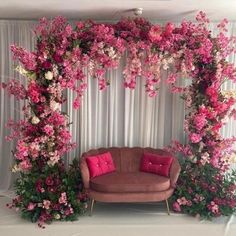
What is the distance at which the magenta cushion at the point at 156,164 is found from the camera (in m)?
4.05

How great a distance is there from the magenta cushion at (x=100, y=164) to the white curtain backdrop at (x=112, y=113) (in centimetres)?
42

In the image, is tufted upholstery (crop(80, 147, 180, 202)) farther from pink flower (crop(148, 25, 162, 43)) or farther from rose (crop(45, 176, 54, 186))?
pink flower (crop(148, 25, 162, 43))

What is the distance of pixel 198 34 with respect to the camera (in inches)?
149

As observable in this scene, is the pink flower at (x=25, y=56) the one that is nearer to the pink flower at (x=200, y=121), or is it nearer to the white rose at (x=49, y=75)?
the white rose at (x=49, y=75)

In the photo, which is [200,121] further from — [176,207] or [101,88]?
[101,88]

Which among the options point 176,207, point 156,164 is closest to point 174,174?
point 156,164

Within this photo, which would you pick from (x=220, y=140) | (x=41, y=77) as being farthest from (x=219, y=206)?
(x=41, y=77)

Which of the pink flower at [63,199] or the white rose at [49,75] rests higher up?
the white rose at [49,75]

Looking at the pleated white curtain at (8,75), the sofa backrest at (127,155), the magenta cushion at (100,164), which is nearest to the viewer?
the magenta cushion at (100,164)

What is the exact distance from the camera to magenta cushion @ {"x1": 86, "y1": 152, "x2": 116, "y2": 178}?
3.95 metres

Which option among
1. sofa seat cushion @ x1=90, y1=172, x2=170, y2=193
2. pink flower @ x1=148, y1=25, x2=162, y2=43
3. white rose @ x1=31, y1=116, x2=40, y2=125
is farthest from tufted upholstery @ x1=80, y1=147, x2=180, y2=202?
pink flower @ x1=148, y1=25, x2=162, y2=43

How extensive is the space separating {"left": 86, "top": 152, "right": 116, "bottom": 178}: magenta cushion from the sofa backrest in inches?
3.7

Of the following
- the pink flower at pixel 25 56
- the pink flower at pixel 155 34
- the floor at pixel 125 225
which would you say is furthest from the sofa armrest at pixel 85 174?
the pink flower at pixel 155 34

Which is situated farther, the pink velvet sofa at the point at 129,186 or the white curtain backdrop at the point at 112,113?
the white curtain backdrop at the point at 112,113
